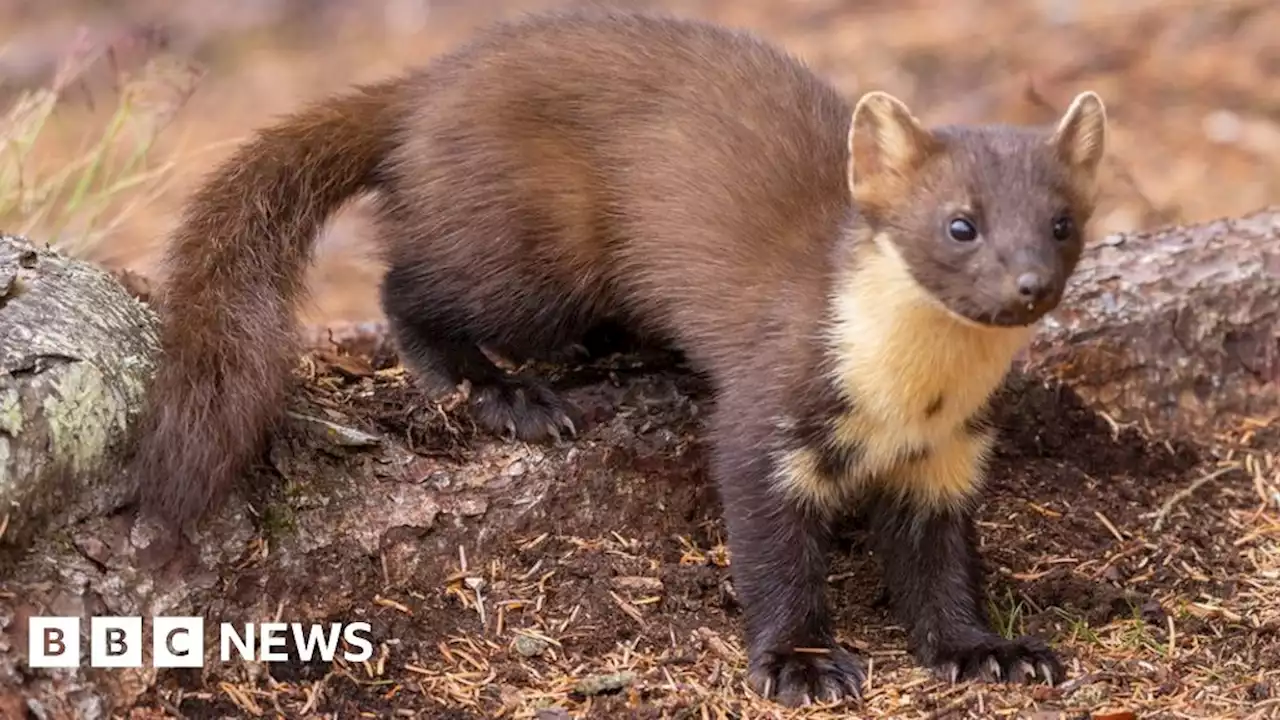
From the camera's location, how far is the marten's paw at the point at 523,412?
189 inches

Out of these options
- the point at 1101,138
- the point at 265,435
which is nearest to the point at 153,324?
the point at 265,435

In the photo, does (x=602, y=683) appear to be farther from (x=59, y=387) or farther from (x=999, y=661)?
(x=59, y=387)

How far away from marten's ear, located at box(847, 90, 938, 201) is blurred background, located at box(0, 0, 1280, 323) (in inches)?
107

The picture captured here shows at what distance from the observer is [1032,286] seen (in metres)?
3.68

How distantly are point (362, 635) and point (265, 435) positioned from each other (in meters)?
0.59

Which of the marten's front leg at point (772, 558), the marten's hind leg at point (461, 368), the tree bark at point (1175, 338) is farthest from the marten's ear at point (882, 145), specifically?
the tree bark at point (1175, 338)

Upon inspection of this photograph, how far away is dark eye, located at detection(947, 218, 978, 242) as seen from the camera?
3876 mm

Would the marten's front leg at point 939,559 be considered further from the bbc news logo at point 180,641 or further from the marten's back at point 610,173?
the bbc news logo at point 180,641

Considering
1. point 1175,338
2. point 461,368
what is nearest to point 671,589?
point 461,368

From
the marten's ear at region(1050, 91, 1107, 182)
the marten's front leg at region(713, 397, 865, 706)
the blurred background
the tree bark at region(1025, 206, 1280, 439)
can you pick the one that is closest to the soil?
the marten's front leg at region(713, 397, 865, 706)

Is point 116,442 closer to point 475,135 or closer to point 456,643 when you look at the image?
point 456,643

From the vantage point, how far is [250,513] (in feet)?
13.8

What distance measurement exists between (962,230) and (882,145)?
348mm

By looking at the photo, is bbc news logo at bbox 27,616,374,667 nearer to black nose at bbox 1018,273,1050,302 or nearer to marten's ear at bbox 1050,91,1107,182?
black nose at bbox 1018,273,1050,302
